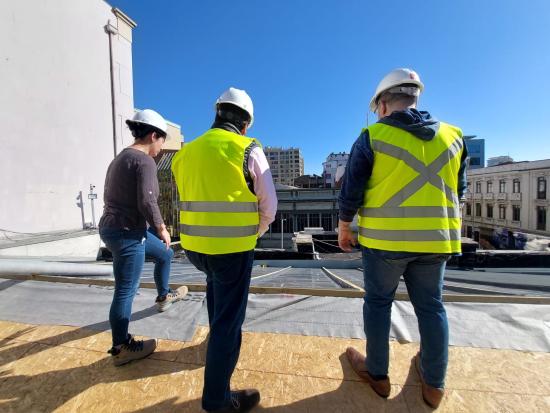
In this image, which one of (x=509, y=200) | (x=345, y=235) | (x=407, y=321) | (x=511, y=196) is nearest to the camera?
(x=345, y=235)

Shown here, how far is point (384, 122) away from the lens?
1.36 m

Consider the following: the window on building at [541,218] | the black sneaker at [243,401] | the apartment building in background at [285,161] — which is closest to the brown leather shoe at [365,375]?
the black sneaker at [243,401]

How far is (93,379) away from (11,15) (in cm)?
1216

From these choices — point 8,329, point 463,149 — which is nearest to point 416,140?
point 463,149

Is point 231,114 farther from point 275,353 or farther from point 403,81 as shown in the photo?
point 275,353

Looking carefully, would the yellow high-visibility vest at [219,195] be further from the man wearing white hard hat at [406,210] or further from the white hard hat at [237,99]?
the man wearing white hard hat at [406,210]

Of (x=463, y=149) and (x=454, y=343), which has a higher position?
(x=463, y=149)

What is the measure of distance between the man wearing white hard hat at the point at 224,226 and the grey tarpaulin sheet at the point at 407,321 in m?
0.84

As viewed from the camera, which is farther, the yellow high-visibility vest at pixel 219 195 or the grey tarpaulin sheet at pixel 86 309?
the grey tarpaulin sheet at pixel 86 309

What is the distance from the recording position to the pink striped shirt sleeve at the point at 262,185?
4.32 feet

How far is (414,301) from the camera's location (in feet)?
4.66

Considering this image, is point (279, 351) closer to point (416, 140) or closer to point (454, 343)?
point (454, 343)

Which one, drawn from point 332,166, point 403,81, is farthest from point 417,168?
point 332,166

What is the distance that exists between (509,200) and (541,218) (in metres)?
3.55
